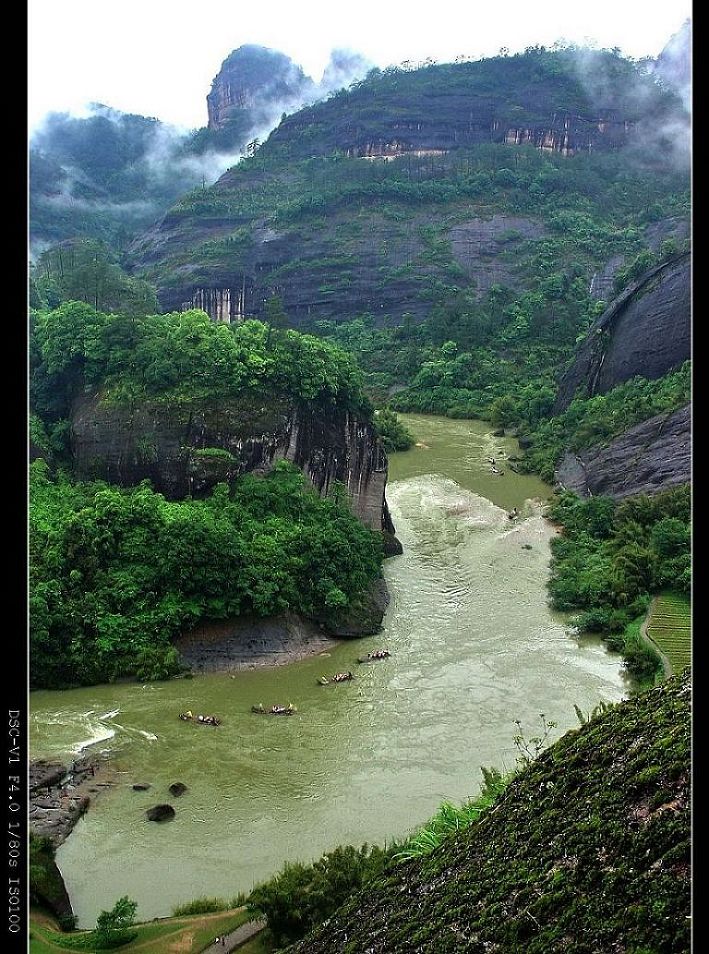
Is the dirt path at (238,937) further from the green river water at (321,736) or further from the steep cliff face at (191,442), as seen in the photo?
the steep cliff face at (191,442)

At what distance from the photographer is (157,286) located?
57.0 metres

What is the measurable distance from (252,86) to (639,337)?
236ft

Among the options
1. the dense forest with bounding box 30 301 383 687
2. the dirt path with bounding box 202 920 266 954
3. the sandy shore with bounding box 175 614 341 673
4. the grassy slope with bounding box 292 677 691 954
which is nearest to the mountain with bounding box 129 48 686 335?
the dense forest with bounding box 30 301 383 687

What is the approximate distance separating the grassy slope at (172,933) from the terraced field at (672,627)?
9514mm

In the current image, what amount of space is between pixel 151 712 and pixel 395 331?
139 ft

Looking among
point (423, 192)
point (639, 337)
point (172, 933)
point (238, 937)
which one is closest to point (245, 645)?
point (172, 933)

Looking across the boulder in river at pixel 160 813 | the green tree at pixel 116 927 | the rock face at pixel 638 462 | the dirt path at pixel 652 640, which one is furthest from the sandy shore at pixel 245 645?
the rock face at pixel 638 462

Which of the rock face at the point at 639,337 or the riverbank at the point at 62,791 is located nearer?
the riverbank at the point at 62,791

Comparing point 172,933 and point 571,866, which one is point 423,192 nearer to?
point 172,933

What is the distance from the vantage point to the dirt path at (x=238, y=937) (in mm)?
9172

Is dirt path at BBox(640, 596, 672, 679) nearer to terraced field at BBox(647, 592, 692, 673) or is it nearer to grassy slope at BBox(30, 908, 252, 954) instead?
terraced field at BBox(647, 592, 692, 673)

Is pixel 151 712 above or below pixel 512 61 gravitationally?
below
